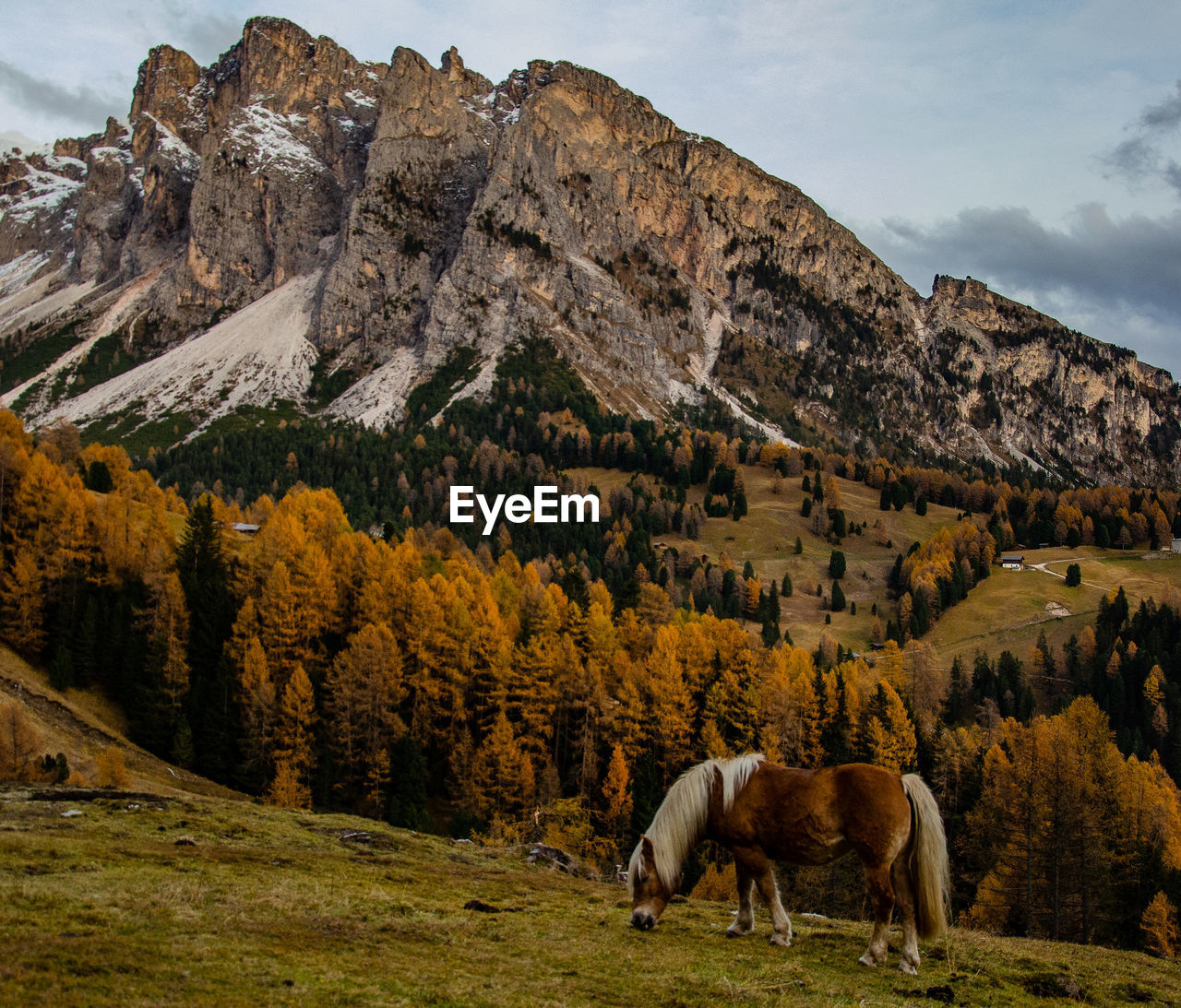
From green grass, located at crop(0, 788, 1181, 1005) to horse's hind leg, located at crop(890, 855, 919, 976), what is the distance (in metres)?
0.36

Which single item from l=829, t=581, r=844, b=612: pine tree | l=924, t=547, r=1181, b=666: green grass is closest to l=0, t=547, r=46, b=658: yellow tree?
l=924, t=547, r=1181, b=666: green grass

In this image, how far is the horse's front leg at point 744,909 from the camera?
55.7 feet

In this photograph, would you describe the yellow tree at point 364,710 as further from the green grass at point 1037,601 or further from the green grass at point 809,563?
the green grass at point 1037,601

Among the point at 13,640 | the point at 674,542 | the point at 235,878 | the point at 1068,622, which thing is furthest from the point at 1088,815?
the point at 674,542

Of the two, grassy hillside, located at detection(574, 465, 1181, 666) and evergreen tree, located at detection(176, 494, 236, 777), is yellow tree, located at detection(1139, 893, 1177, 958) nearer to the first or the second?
evergreen tree, located at detection(176, 494, 236, 777)

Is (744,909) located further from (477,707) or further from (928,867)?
(477,707)

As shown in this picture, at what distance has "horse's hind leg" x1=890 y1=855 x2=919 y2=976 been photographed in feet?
49.5

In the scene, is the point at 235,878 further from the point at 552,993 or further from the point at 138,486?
the point at 138,486

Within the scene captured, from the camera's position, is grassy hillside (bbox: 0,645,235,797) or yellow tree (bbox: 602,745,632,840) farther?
yellow tree (bbox: 602,745,632,840)

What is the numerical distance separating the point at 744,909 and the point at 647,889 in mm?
1975

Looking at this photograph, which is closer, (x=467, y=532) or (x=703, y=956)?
(x=703, y=956)

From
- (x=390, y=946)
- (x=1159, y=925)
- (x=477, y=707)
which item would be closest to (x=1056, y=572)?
(x=1159, y=925)

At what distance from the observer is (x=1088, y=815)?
52281mm

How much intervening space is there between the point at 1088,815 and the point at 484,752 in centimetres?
3839
